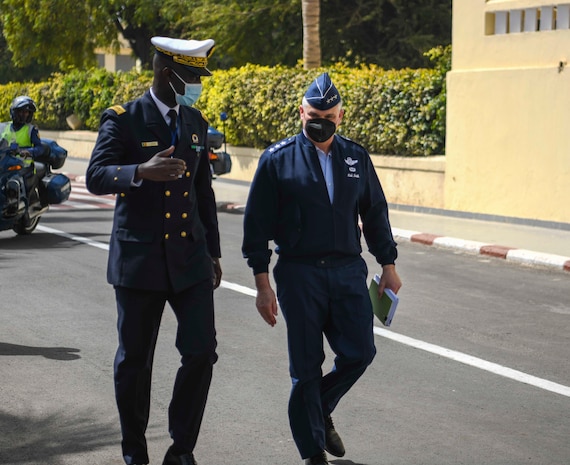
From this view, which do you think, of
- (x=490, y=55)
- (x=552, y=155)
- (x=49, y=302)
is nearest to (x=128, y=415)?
(x=49, y=302)

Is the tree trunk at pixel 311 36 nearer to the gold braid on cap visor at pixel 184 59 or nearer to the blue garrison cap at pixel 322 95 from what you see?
the blue garrison cap at pixel 322 95

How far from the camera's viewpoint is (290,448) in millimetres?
6074

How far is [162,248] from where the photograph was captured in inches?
211

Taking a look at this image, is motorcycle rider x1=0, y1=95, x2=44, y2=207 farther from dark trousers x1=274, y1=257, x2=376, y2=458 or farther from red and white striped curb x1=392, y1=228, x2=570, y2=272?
dark trousers x1=274, y1=257, x2=376, y2=458

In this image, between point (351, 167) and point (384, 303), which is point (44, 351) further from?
point (351, 167)

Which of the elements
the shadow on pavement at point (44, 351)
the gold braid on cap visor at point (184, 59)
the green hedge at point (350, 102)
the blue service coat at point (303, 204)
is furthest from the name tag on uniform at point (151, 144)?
the green hedge at point (350, 102)

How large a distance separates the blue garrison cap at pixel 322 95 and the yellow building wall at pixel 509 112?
11.3 metres

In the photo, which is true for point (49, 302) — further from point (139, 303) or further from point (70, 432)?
point (139, 303)

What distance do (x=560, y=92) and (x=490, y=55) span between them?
1.66 metres

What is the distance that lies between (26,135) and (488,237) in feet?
19.3

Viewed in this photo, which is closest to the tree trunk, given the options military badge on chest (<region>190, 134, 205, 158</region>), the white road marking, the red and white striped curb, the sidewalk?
the sidewalk

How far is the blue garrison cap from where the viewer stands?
5.66m

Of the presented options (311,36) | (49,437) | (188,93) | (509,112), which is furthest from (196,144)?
(311,36)

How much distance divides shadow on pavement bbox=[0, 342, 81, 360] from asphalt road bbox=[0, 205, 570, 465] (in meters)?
0.02
